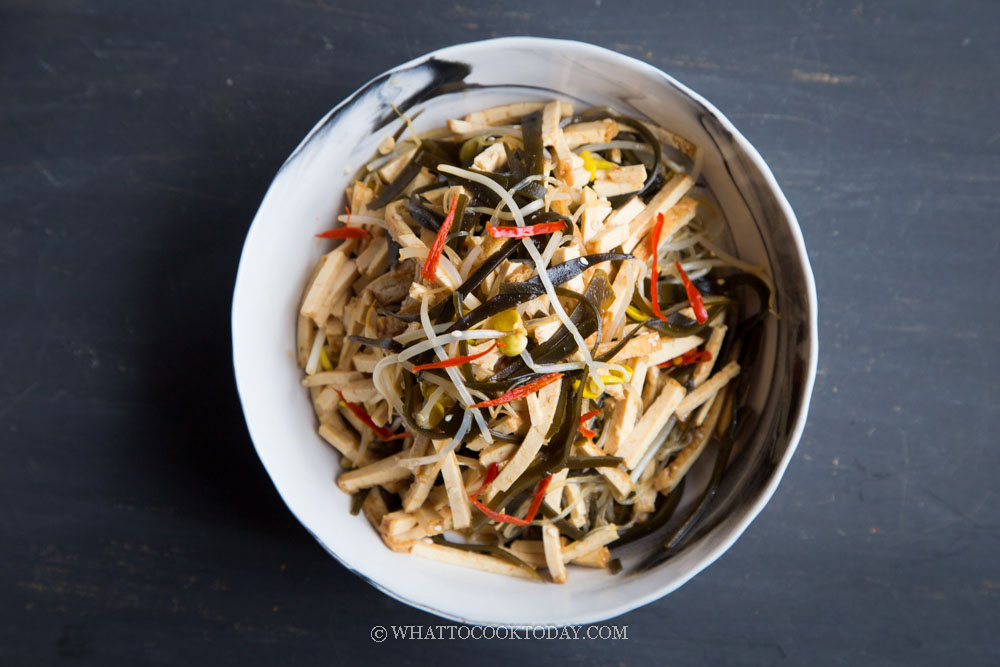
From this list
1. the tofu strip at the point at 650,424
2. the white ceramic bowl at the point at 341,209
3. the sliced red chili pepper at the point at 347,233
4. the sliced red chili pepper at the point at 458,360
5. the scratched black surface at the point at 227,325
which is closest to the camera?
the sliced red chili pepper at the point at 458,360

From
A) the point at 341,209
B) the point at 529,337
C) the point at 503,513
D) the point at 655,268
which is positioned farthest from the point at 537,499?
the point at 341,209

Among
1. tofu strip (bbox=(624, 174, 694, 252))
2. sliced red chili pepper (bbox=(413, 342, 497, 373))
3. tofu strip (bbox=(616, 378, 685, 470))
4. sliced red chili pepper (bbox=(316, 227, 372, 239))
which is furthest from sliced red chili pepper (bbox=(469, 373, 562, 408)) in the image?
sliced red chili pepper (bbox=(316, 227, 372, 239))

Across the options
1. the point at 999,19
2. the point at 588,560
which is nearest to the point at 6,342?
the point at 588,560

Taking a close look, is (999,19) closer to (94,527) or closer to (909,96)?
(909,96)

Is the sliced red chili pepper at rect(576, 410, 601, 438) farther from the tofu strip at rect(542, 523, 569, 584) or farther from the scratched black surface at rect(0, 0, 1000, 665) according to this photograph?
the scratched black surface at rect(0, 0, 1000, 665)

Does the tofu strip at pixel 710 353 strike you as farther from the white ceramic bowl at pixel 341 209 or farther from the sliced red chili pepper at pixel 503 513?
the sliced red chili pepper at pixel 503 513

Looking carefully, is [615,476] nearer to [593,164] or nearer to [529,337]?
[529,337]

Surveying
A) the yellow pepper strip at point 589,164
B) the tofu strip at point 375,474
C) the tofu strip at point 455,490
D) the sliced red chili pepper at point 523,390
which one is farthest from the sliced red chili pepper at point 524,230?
the tofu strip at point 375,474
